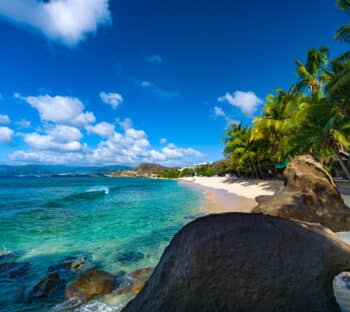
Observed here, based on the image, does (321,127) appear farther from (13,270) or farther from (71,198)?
(71,198)

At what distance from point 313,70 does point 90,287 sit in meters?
24.2

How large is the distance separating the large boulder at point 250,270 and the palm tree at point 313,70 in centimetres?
2222

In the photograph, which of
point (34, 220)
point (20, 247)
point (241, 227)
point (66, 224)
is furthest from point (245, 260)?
point (34, 220)

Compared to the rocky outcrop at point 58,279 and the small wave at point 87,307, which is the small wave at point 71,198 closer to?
the rocky outcrop at point 58,279

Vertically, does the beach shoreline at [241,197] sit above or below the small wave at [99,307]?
above

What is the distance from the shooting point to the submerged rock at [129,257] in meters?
7.41

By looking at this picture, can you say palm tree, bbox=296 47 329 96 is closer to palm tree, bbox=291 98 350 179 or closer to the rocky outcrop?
palm tree, bbox=291 98 350 179

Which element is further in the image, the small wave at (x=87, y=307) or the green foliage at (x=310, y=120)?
the green foliage at (x=310, y=120)

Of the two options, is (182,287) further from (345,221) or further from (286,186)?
(286,186)

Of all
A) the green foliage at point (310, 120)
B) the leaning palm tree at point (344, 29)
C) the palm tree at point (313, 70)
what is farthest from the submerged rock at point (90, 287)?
the palm tree at point (313, 70)

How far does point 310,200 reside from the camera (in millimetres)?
9094

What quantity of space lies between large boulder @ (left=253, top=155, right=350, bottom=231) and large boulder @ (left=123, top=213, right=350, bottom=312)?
6.72 m

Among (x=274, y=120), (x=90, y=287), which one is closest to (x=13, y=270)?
(x=90, y=287)

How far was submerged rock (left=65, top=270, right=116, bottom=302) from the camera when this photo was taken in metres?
5.26
